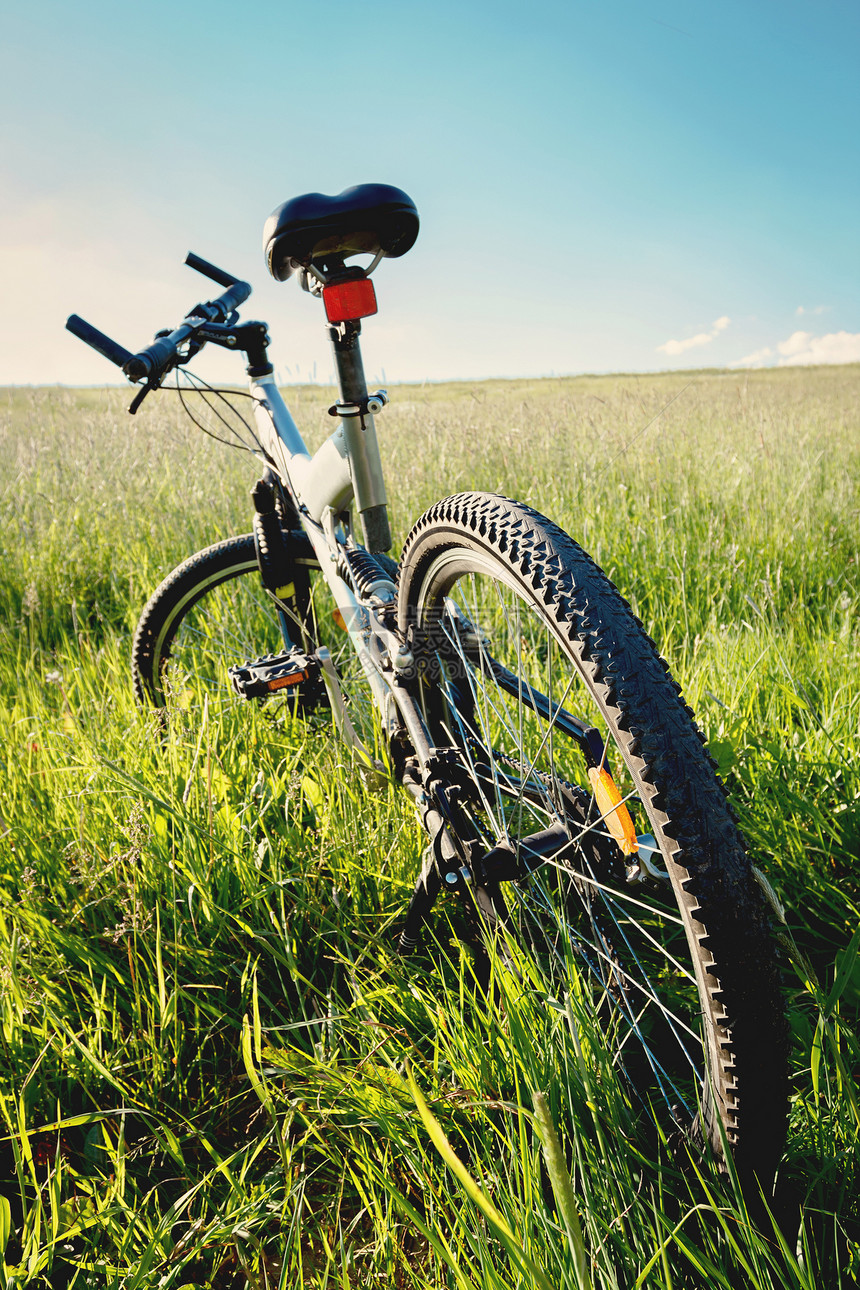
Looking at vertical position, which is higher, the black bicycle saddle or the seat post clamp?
the black bicycle saddle

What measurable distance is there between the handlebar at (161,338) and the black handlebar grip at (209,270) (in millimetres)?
47

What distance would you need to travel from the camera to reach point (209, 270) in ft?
7.79

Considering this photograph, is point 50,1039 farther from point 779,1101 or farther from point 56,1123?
point 779,1101

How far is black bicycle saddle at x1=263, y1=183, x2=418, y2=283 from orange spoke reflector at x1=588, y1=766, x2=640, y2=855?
117cm

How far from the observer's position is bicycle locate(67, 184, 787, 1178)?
0.86m

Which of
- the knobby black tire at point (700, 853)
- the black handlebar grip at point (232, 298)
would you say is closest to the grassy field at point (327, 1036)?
the knobby black tire at point (700, 853)

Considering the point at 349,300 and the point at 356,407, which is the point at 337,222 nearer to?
the point at 349,300

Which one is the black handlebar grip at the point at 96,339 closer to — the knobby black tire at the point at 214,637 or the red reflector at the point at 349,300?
the red reflector at the point at 349,300

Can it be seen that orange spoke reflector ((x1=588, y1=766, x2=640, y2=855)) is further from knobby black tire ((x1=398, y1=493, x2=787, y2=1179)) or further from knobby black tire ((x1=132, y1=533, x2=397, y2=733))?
knobby black tire ((x1=132, y1=533, x2=397, y2=733))

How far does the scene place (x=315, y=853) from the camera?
1758mm

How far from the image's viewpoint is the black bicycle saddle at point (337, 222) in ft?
4.74

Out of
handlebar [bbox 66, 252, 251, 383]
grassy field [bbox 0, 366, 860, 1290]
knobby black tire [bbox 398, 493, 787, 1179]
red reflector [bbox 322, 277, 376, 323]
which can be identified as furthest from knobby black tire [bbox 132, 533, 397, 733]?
knobby black tire [bbox 398, 493, 787, 1179]

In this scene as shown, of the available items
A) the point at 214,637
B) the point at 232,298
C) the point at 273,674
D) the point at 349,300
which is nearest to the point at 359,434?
the point at 349,300

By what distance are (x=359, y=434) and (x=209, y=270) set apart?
120cm
